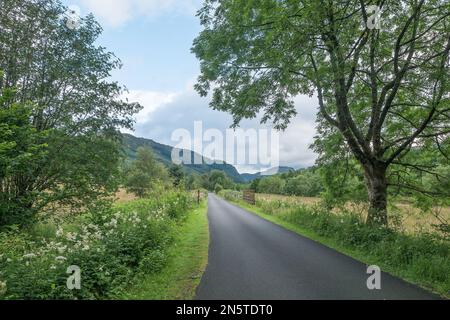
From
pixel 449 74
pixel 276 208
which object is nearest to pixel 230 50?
pixel 449 74

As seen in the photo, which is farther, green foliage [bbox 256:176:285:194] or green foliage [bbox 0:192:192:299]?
green foliage [bbox 256:176:285:194]

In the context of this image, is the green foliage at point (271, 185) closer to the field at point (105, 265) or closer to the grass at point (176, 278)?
the grass at point (176, 278)

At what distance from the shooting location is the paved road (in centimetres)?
521

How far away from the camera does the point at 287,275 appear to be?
6.29 m

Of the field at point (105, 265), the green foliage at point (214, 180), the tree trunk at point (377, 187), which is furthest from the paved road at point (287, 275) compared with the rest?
the green foliage at point (214, 180)

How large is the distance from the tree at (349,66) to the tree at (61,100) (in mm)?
4821

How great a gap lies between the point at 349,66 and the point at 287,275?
6809 millimetres

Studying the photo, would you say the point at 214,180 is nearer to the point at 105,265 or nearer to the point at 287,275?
the point at 287,275

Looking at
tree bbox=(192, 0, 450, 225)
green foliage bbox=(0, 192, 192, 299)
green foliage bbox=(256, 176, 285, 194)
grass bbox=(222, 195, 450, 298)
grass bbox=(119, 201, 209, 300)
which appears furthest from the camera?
green foliage bbox=(256, 176, 285, 194)

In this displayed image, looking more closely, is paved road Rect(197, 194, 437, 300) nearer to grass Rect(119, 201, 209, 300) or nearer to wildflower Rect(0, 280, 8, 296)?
grass Rect(119, 201, 209, 300)

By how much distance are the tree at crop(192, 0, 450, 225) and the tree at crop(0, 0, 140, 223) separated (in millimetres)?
4821

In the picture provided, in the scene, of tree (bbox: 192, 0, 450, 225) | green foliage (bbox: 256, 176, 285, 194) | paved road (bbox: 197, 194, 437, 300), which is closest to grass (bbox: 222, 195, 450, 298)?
paved road (bbox: 197, 194, 437, 300)
